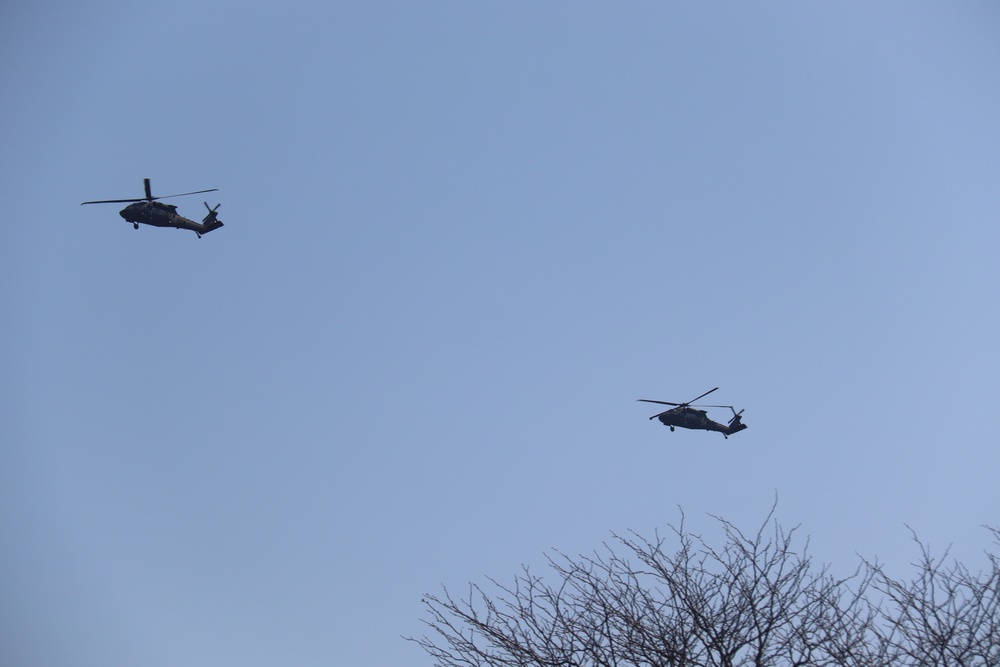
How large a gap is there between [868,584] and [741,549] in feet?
5.44

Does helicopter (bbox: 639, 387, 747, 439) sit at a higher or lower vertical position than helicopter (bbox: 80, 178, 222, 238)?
lower

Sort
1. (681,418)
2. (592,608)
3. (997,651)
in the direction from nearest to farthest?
(997,651), (592,608), (681,418)

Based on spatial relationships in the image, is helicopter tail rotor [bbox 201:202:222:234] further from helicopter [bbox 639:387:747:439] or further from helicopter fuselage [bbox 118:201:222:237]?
helicopter [bbox 639:387:747:439]

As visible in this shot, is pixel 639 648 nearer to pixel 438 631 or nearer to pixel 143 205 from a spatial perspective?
pixel 438 631

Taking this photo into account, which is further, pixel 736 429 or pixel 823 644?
pixel 736 429

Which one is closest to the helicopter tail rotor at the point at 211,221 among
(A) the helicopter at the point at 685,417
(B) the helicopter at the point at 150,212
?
(B) the helicopter at the point at 150,212

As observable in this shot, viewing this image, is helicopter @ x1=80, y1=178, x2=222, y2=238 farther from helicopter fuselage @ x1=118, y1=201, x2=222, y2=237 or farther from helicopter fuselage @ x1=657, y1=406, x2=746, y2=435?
helicopter fuselage @ x1=657, y1=406, x2=746, y2=435

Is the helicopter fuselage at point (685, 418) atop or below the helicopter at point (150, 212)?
below

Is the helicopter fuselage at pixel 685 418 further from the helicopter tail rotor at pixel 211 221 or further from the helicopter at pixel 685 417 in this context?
the helicopter tail rotor at pixel 211 221

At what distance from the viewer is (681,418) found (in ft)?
106

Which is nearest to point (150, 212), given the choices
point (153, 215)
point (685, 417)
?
point (153, 215)

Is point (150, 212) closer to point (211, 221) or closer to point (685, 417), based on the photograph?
point (211, 221)

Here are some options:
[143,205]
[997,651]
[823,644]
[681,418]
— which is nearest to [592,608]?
[823,644]

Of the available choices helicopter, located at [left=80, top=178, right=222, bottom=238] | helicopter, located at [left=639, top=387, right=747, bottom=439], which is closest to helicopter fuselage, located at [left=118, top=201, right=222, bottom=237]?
helicopter, located at [left=80, top=178, right=222, bottom=238]
